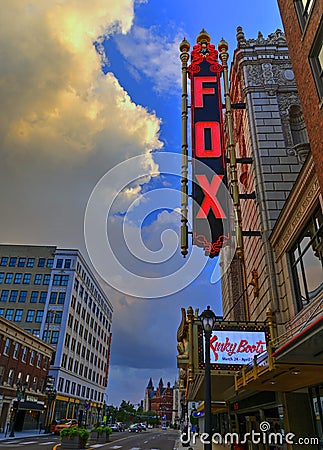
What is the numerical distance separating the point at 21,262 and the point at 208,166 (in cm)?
6145

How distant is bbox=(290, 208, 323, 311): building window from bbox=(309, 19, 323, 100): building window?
4.47 meters

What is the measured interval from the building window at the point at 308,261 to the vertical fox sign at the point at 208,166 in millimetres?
4930

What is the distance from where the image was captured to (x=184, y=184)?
69.9ft

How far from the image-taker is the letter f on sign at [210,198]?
2025 cm

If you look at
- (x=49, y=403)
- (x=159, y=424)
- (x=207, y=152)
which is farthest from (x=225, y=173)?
(x=159, y=424)

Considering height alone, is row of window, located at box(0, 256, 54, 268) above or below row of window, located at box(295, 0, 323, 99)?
above

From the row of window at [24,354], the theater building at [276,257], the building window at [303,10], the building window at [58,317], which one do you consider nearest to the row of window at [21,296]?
the building window at [58,317]

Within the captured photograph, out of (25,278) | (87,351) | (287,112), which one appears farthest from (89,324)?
Result: (287,112)

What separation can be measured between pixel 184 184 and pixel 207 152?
2.29 metres

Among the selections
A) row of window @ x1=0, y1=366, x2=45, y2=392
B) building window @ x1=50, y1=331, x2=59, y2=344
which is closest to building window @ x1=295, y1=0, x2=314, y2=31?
row of window @ x1=0, y1=366, x2=45, y2=392

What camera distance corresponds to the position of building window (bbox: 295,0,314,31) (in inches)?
535

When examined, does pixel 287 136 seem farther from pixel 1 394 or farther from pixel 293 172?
pixel 1 394

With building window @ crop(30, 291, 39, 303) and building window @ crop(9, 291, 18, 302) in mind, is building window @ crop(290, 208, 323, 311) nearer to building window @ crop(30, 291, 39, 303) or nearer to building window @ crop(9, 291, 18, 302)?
building window @ crop(30, 291, 39, 303)
